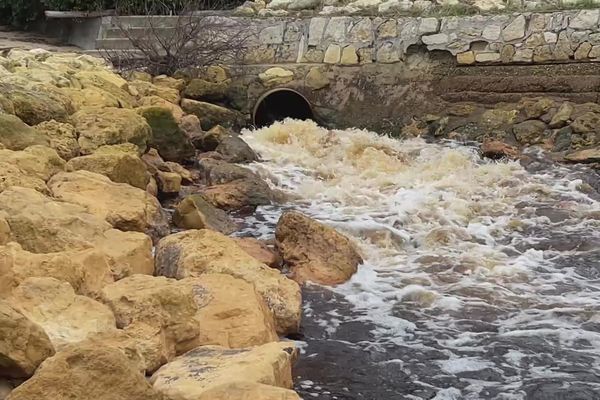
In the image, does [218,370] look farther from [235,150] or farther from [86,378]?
[235,150]

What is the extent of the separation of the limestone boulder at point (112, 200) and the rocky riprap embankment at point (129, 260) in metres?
0.01

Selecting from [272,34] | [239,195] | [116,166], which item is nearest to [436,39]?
[272,34]

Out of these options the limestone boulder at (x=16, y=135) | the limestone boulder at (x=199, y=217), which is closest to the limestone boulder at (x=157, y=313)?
the limestone boulder at (x=199, y=217)

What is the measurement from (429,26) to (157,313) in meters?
8.89

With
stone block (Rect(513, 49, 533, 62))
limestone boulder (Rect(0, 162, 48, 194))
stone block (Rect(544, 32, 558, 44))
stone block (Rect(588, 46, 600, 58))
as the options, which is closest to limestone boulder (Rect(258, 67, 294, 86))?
stone block (Rect(513, 49, 533, 62))

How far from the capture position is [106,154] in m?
7.06

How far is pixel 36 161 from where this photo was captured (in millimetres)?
6277

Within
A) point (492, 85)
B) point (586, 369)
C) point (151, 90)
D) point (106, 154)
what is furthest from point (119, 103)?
point (586, 369)

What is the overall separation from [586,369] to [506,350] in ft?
1.56

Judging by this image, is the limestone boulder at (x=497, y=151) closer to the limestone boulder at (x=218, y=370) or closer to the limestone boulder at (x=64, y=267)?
the limestone boulder at (x=64, y=267)

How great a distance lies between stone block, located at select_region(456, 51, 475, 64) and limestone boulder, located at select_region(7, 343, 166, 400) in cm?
945

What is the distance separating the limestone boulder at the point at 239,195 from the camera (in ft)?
25.6

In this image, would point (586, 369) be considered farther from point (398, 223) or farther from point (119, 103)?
point (119, 103)

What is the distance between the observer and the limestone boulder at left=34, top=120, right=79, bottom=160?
7160mm
